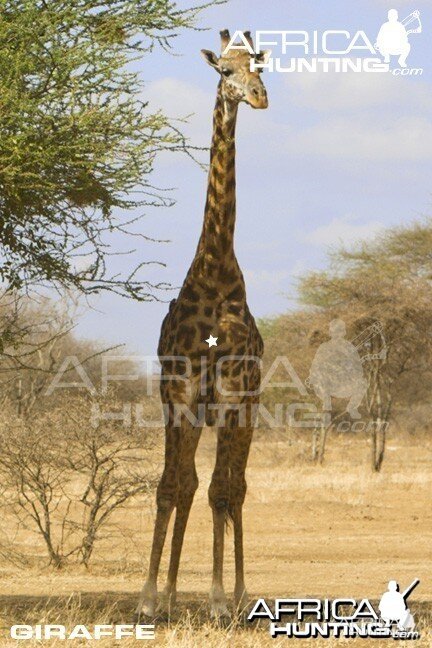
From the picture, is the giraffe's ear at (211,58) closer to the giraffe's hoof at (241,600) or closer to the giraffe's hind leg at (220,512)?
the giraffe's hind leg at (220,512)

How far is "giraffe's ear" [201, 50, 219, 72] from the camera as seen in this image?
773cm

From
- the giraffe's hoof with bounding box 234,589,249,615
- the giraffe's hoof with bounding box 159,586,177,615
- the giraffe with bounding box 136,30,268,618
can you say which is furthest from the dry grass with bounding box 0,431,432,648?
the giraffe with bounding box 136,30,268,618

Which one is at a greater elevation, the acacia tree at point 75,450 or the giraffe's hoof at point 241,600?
the acacia tree at point 75,450

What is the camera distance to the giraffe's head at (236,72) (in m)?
7.36

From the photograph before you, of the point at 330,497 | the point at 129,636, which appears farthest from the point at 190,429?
the point at 330,497

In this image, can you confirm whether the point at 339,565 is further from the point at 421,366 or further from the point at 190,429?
the point at 421,366

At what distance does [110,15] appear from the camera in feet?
25.2

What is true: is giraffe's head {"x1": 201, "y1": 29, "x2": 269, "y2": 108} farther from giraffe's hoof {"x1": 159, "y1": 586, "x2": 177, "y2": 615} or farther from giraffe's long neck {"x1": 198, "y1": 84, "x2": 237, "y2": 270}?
giraffe's hoof {"x1": 159, "y1": 586, "x2": 177, "y2": 615}

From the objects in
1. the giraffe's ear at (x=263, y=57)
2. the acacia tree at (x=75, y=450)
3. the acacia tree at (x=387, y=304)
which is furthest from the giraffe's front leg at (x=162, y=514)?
the acacia tree at (x=387, y=304)

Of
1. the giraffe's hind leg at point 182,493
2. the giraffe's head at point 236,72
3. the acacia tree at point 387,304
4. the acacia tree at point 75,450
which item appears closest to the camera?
the giraffe's head at point 236,72

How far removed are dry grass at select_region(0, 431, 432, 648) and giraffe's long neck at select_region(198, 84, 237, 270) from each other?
238cm

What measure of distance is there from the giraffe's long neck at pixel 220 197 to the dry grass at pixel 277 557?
93.6 inches

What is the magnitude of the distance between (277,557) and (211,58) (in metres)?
8.02

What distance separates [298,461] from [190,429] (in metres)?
20.2
